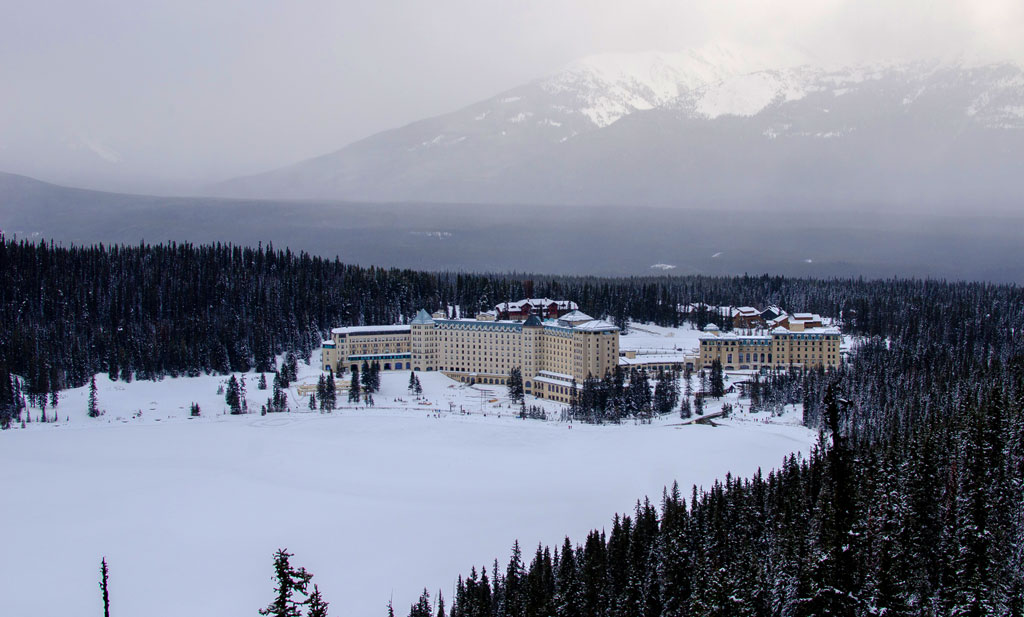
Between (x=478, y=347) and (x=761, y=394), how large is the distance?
27.3 metres

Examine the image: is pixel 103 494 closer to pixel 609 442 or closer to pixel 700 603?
pixel 609 442

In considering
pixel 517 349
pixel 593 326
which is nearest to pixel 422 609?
pixel 593 326

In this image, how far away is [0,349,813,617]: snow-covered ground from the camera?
44281mm

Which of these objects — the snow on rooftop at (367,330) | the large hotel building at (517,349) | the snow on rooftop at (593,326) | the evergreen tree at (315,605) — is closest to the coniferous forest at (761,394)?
the large hotel building at (517,349)

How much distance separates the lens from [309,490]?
59719 millimetres

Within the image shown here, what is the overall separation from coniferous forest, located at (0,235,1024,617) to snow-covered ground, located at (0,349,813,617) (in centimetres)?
424

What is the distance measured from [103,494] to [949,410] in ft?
159

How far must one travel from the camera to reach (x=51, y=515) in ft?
177

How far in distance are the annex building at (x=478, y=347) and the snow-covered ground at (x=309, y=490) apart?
25.8 ft

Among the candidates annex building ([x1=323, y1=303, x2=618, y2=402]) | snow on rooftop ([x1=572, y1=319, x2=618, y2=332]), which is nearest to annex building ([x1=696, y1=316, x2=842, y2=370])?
annex building ([x1=323, y1=303, x2=618, y2=402])

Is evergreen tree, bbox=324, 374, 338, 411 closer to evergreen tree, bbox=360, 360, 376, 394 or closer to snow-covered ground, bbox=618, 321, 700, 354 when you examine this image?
evergreen tree, bbox=360, 360, 376, 394

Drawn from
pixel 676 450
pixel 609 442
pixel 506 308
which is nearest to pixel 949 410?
pixel 676 450

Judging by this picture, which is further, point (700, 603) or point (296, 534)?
point (296, 534)

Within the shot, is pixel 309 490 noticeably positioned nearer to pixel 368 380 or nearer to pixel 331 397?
pixel 331 397
